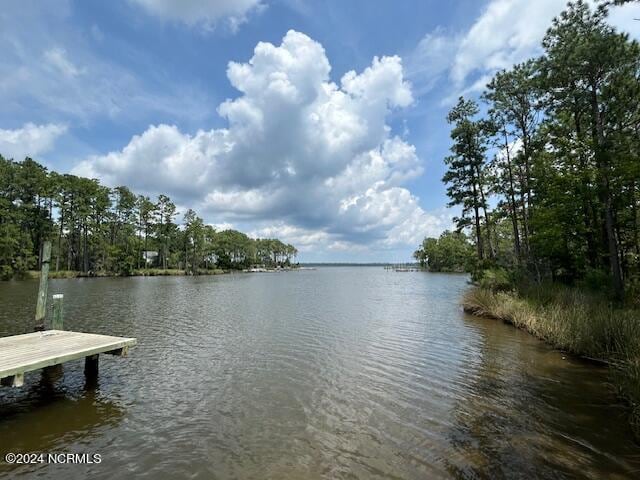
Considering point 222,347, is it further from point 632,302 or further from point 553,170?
point 553,170

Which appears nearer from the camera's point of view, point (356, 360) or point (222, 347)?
point (356, 360)

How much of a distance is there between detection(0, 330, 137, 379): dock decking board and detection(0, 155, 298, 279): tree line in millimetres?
43161

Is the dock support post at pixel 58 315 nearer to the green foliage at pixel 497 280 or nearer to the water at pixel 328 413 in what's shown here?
the water at pixel 328 413

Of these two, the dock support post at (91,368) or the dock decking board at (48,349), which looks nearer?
the dock decking board at (48,349)

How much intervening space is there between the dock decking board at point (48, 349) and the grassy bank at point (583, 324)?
1002 centimetres

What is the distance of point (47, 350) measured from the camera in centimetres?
713

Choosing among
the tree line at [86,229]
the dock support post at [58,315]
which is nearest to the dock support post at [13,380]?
the dock support post at [58,315]

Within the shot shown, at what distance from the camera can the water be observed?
187 inches

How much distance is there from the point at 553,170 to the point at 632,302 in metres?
6.40

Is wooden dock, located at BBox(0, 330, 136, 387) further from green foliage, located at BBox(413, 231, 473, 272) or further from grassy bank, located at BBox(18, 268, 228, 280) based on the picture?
green foliage, located at BBox(413, 231, 473, 272)

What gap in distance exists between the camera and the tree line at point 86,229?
46844 millimetres

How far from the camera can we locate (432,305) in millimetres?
22406

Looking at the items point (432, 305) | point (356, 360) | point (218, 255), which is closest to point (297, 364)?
point (356, 360)

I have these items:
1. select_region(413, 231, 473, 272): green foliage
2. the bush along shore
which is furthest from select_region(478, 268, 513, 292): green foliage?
select_region(413, 231, 473, 272): green foliage
